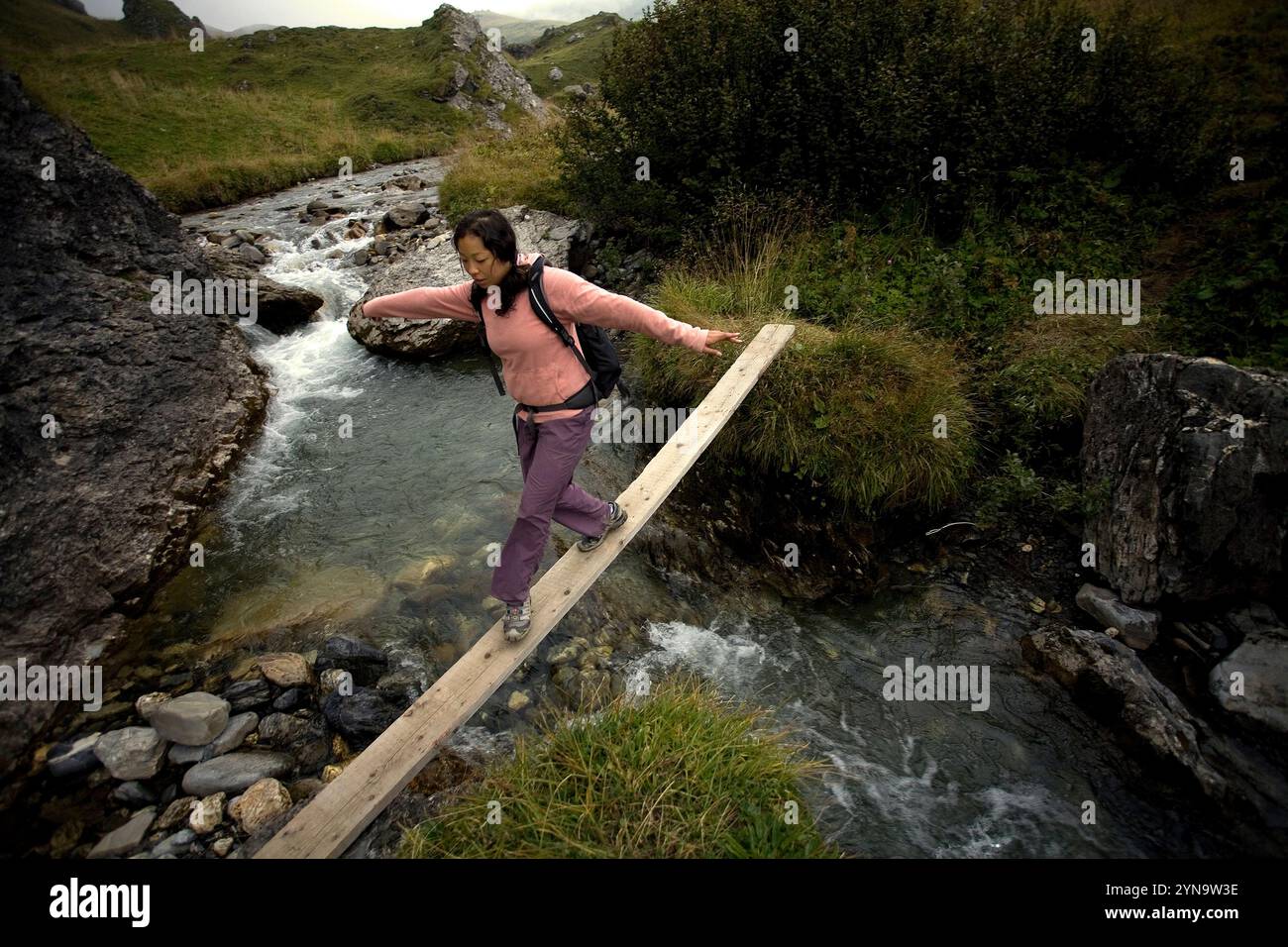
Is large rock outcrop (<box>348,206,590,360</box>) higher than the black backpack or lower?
higher

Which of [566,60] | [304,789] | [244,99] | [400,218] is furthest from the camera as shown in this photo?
[566,60]

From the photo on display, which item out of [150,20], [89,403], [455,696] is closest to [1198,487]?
[455,696]

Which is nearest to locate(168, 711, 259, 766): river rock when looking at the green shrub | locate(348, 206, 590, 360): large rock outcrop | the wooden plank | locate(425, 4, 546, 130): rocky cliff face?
the wooden plank

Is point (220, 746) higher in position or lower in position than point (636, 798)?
lower

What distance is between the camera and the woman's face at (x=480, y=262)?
280 centimetres

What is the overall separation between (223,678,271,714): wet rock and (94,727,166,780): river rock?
384mm

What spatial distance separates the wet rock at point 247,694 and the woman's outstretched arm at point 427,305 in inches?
A: 102

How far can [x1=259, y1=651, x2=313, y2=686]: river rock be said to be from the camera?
4000 mm

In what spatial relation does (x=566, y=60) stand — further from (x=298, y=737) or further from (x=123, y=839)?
(x=123, y=839)

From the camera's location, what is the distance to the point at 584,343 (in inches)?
132

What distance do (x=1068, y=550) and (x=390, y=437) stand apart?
7.13 meters

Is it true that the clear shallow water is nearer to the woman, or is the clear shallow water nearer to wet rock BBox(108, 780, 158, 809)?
wet rock BBox(108, 780, 158, 809)

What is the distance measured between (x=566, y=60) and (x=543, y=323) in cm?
6336

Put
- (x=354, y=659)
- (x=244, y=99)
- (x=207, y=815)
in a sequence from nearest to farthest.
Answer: (x=207, y=815)
(x=354, y=659)
(x=244, y=99)
